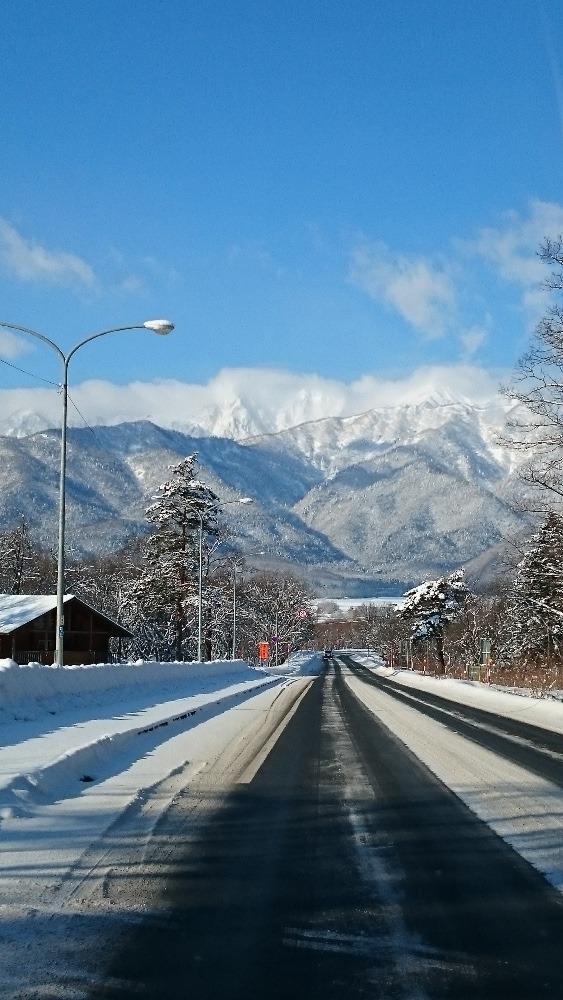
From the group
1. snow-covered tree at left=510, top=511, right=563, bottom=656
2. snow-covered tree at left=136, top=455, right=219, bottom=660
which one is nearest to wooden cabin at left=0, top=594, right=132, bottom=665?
snow-covered tree at left=136, top=455, right=219, bottom=660

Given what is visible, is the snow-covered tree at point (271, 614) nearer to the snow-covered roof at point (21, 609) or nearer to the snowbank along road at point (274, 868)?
the snow-covered roof at point (21, 609)

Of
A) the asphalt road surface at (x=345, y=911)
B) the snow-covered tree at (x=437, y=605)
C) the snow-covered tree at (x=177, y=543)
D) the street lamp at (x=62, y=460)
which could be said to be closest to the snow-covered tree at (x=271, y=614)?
the snow-covered tree at (x=437, y=605)

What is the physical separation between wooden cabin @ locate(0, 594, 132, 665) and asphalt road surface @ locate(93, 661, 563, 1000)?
49898mm

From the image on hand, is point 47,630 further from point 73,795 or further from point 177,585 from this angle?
point 73,795

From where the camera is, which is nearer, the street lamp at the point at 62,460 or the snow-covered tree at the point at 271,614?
the street lamp at the point at 62,460

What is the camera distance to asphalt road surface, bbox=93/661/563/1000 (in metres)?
4.66

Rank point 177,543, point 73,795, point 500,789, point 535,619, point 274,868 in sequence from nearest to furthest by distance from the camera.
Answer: point 274,868 < point 73,795 < point 500,789 < point 535,619 < point 177,543

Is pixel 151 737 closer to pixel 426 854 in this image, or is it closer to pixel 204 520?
pixel 426 854

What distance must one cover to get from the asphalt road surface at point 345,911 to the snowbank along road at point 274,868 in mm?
18

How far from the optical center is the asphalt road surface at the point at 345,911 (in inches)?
184

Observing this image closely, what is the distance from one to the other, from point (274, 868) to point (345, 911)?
1.24m

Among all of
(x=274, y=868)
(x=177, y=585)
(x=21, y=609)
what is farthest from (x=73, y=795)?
(x=177, y=585)

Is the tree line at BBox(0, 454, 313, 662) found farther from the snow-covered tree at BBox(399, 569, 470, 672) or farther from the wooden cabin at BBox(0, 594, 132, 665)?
the snow-covered tree at BBox(399, 569, 470, 672)

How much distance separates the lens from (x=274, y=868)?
697 cm
